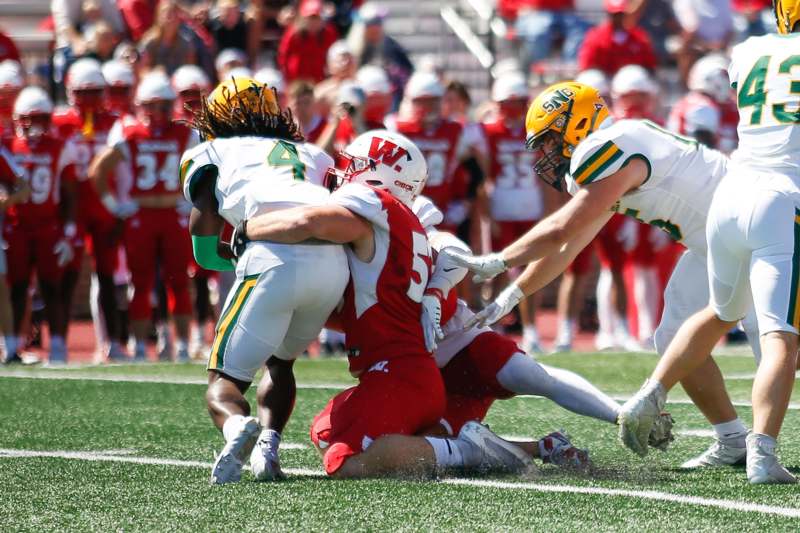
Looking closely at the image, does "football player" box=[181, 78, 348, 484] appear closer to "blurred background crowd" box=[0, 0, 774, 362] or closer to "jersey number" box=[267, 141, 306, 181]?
"jersey number" box=[267, 141, 306, 181]

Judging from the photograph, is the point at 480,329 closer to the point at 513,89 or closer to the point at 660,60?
the point at 513,89

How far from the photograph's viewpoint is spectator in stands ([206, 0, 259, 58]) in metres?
13.0

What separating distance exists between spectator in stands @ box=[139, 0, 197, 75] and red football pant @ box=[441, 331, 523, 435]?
22.9 ft

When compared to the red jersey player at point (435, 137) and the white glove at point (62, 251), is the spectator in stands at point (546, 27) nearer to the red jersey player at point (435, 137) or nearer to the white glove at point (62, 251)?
the red jersey player at point (435, 137)

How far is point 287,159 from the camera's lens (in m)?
5.15

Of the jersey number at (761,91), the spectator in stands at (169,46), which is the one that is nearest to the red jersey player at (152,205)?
the spectator in stands at (169,46)

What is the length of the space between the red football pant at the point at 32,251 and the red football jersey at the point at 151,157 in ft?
2.31

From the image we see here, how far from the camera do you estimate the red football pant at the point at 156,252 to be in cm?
981

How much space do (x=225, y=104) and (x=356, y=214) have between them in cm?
79

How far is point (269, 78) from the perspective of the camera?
10.8 meters

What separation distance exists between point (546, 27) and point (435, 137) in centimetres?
405

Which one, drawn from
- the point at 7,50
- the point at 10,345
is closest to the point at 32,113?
the point at 10,345

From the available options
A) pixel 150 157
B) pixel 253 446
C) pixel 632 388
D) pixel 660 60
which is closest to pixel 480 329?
pixel 253 446

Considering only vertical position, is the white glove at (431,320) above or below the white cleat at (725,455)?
above
